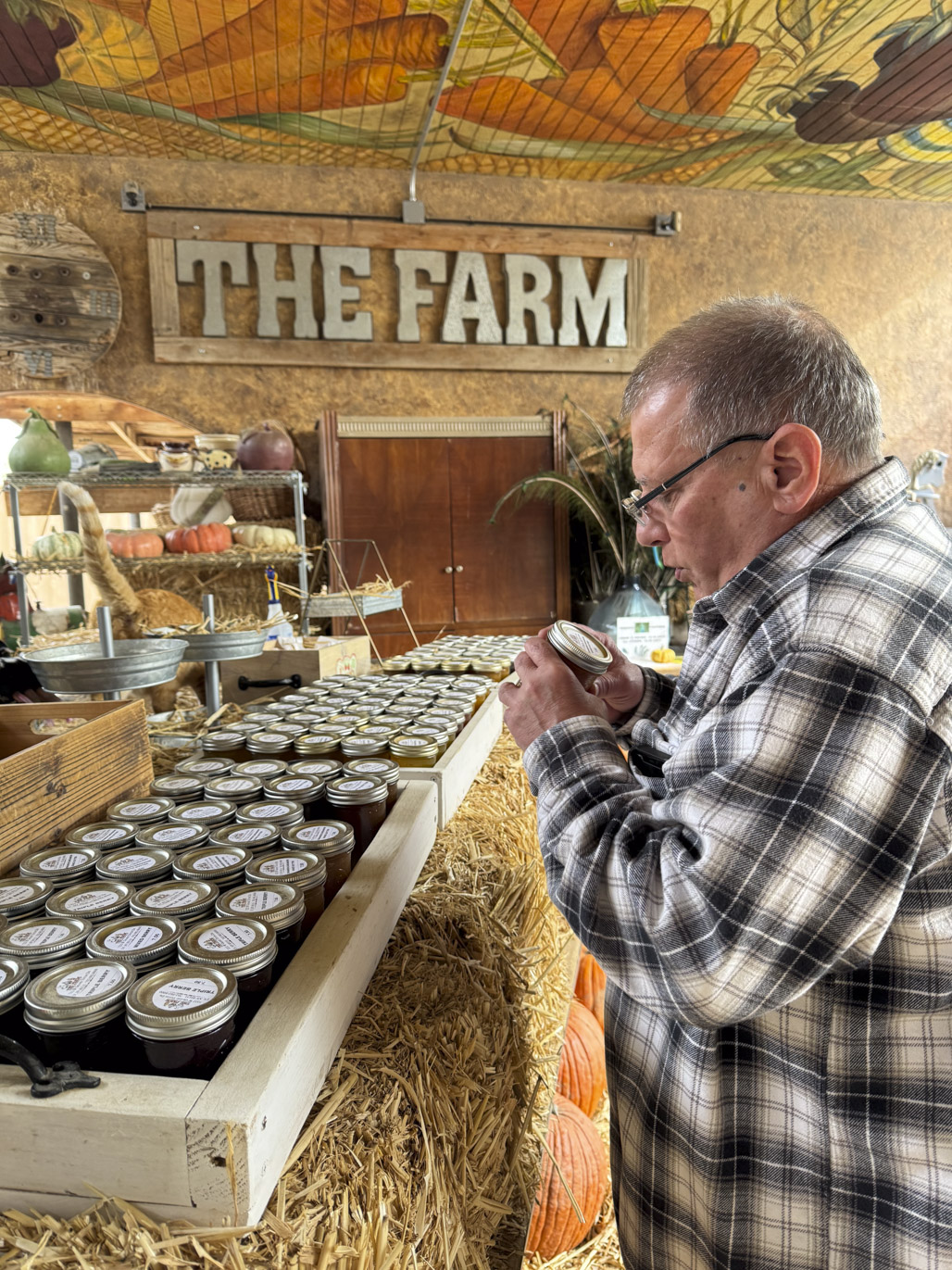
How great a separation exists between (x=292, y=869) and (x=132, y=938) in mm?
201

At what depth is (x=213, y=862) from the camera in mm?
975

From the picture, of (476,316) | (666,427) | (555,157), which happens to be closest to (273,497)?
(476,316)

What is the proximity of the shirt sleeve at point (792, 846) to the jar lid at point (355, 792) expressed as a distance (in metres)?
0.55

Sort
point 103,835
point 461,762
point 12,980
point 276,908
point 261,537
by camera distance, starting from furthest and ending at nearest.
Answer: point 261,537 < point 461,762 < point 103,835 < point 276,908 < point 12,980

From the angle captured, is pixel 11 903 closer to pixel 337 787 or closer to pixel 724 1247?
pixel 337 787

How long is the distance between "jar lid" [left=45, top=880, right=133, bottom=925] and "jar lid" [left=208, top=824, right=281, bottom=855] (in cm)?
14

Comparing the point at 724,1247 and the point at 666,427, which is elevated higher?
the point at 666,427

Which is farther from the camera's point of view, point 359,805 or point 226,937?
point 359,805

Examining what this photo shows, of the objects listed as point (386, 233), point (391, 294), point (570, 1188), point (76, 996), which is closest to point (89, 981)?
point (76, 996)

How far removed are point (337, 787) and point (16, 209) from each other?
5385 mm

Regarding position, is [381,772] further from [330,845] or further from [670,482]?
[670,482]

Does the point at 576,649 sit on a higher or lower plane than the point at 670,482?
lower

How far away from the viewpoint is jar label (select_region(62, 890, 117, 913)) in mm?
860

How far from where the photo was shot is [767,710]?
29.4 inches
